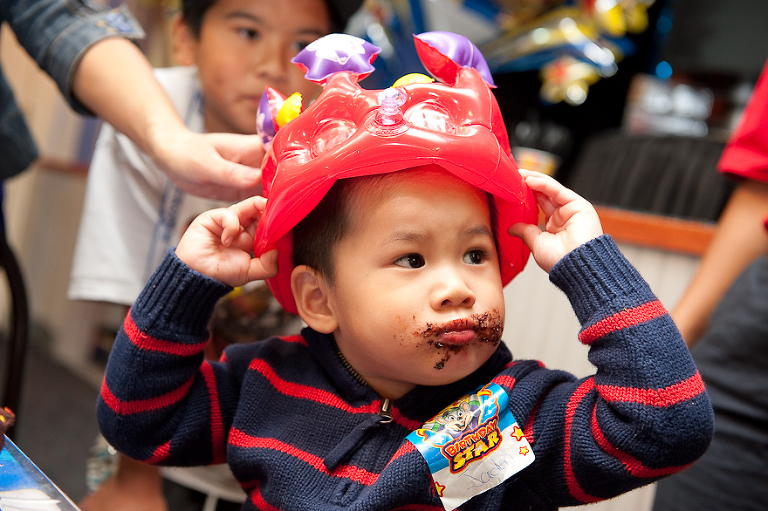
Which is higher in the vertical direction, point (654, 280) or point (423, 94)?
point (423, 94)

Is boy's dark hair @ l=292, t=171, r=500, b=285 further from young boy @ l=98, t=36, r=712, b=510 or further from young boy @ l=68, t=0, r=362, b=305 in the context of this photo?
young boy @ l=68, t=0, r=362, b=305

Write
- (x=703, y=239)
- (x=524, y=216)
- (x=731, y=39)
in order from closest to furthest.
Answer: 1. (x=524, y=216)
2. (x=703, y=239)
3. (x=731, y=39)

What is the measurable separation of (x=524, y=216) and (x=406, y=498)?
1.19 feet

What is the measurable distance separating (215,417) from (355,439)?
0.66ft

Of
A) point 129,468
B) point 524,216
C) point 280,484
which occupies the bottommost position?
point 129,468

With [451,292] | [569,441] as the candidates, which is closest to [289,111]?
[451,292]

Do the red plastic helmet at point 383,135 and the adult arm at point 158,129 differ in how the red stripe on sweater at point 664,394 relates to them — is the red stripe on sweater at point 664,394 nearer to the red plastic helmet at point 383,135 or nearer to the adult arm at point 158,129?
the red plastic helmet at point 383,135

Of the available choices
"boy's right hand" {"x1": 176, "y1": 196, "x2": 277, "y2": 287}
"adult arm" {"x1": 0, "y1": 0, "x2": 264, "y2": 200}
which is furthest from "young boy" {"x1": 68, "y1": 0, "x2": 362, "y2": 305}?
"boy's right hand" {"x1": 176, "y1": 196, "x2": 277, "y2": 287}

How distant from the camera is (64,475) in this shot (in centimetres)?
205

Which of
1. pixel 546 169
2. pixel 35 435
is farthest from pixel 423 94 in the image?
pixel 35 435

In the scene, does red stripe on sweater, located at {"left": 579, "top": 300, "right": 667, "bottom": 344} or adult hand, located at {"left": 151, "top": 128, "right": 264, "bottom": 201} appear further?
adult hand, located at {"left": 151, "top": 128, "right": 264, "bottom": 201}

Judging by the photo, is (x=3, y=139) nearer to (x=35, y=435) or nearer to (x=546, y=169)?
(x=35, y=435)

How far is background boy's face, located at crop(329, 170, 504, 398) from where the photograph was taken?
28.9 inches

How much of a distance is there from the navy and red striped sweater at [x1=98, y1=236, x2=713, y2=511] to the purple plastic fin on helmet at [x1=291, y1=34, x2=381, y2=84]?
11.2 inches
